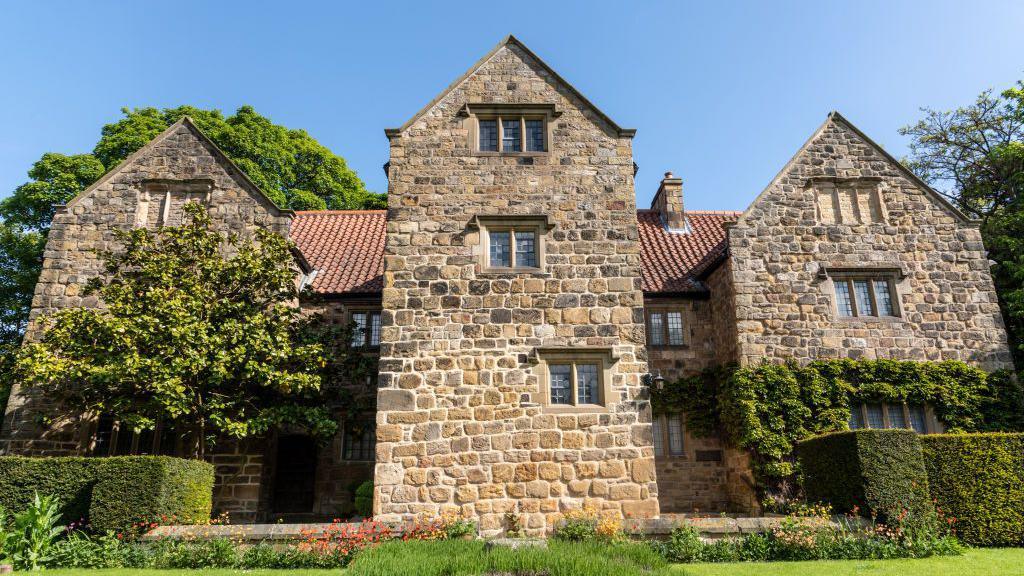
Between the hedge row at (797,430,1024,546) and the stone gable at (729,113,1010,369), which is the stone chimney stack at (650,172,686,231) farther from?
the hedge row at (797,430,1024,546)

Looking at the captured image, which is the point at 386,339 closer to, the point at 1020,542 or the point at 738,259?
the point at 738,259

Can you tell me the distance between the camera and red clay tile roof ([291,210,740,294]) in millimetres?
17875

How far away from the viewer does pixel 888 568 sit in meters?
9.40

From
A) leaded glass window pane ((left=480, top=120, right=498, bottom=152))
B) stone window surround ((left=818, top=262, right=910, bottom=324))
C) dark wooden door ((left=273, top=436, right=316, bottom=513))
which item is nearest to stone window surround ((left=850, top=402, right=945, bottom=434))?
stone window surround ((left=818, top=262, right=910, bottom=324))

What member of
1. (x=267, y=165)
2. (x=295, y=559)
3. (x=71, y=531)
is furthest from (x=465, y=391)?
(x=267, y=165)

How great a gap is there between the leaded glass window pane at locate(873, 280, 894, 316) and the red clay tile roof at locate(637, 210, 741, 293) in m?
3.98

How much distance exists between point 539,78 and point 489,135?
197cm

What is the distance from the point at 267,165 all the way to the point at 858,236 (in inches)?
891

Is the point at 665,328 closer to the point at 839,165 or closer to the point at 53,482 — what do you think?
the point at 839,165

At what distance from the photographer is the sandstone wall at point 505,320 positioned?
12.6m

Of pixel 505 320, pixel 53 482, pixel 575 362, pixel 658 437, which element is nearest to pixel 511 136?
pixel 505 320

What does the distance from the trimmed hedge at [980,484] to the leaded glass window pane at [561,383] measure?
6.91m

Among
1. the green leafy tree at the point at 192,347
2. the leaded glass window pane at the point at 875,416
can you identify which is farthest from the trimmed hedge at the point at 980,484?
the green leafy tree at the point at 192,347

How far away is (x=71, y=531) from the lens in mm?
11125
